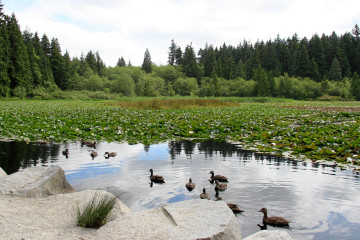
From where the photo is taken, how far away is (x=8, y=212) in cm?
427

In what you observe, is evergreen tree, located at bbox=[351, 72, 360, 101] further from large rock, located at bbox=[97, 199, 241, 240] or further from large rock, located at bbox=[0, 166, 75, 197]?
large rock, located at bbox=[0, 166, 75, 197]

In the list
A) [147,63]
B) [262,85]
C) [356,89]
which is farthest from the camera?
[147,63]

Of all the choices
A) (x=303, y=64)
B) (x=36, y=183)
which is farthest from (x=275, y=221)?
(x=303, y=64)

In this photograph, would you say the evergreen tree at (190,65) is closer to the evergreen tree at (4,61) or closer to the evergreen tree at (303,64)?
the evergreen tree at (303,64)

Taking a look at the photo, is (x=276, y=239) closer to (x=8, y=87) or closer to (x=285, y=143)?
(x=285, y=143)

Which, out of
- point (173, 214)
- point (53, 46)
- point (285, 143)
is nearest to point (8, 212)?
point (173, 214)

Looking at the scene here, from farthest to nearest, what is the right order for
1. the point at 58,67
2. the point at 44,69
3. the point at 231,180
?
the point at 58,67 < the point at 44,69 < the point at 231,180

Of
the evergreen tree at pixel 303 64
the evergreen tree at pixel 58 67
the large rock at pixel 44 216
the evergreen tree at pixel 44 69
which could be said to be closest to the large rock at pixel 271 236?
the large rock at pixel 44 216

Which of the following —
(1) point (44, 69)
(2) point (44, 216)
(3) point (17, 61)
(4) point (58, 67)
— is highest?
(4) point (58, 67)

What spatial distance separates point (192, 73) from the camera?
92500 millimetres

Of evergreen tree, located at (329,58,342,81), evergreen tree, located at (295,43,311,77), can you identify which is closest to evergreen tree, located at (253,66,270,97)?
evergreen tree, located at (295,43,311,77)

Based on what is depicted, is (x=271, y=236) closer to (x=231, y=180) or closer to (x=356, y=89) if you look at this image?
(x=231, y=180)

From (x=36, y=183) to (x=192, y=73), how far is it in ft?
292

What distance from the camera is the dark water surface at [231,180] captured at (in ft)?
15.0
